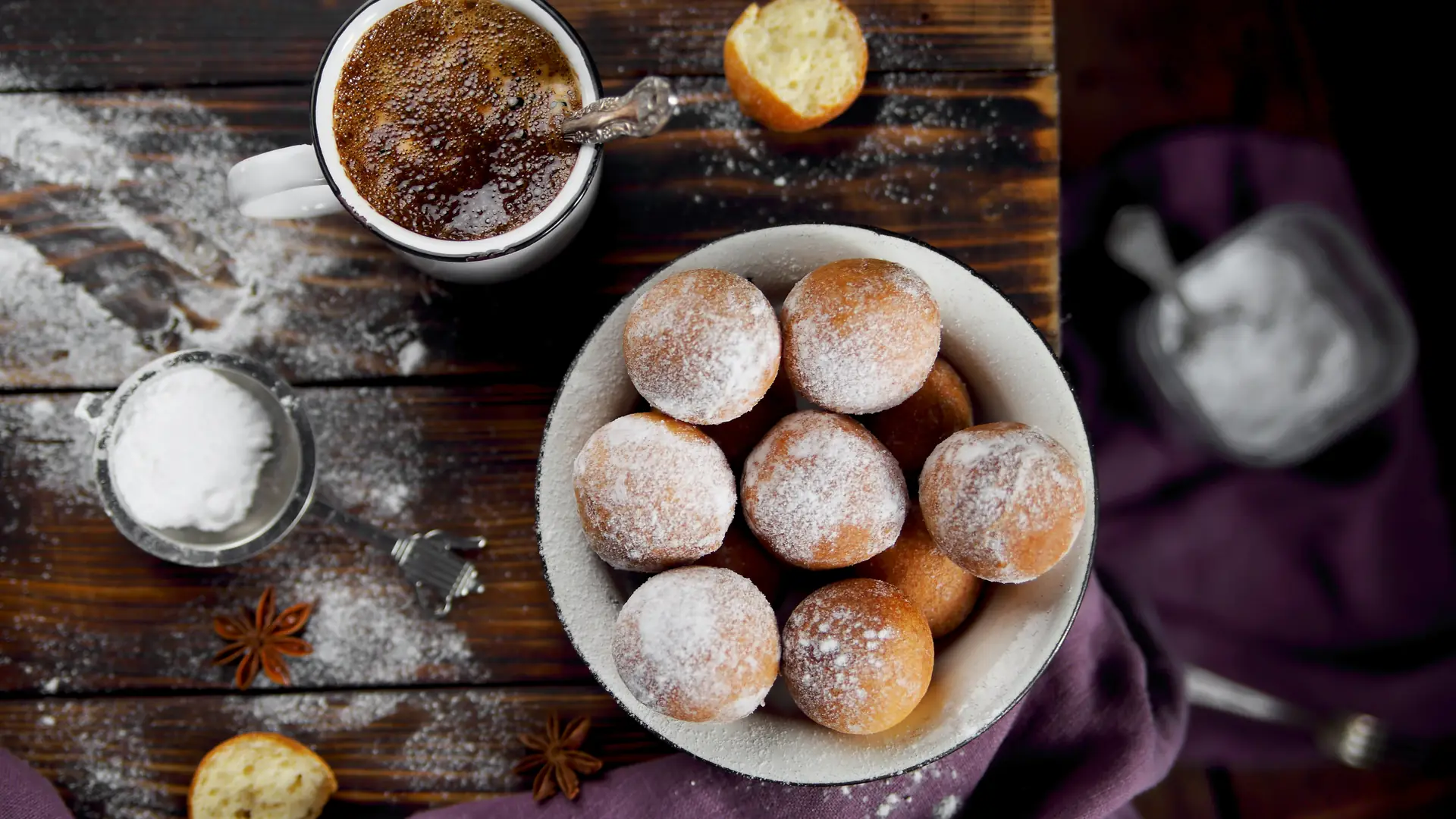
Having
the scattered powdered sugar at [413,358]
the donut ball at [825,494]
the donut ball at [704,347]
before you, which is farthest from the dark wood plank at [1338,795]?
the scattered powdered sugar at [413,358]

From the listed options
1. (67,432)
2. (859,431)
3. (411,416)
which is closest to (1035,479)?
(859,431)

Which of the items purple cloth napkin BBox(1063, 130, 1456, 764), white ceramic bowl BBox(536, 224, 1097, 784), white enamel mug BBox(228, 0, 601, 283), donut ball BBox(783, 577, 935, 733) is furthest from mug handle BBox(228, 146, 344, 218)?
purple cloth napkin BBox(1063, 130, 1456, 764)

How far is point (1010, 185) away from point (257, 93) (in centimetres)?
73

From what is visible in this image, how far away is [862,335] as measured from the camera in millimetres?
734

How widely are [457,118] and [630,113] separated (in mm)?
160

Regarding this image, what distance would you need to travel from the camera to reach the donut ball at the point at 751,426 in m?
0.82

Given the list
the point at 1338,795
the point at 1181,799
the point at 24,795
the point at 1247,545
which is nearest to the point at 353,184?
the point at 24,795

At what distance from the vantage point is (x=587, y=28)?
1.00 metres

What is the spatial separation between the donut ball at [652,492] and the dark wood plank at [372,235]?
26 cm

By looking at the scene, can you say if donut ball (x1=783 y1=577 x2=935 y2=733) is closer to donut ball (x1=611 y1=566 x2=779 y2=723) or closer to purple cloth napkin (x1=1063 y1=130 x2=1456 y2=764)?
donut ball (x1=611 y1=566 x2=779 y2=723)

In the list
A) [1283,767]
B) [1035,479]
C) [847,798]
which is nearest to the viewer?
[1035,479]

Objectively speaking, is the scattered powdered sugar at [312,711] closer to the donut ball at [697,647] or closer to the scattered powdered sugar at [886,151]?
the donut ball at [697,647]

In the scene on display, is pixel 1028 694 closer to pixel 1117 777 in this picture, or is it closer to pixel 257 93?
pixel 1117 777

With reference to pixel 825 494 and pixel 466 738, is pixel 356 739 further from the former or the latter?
pixel 825 494
